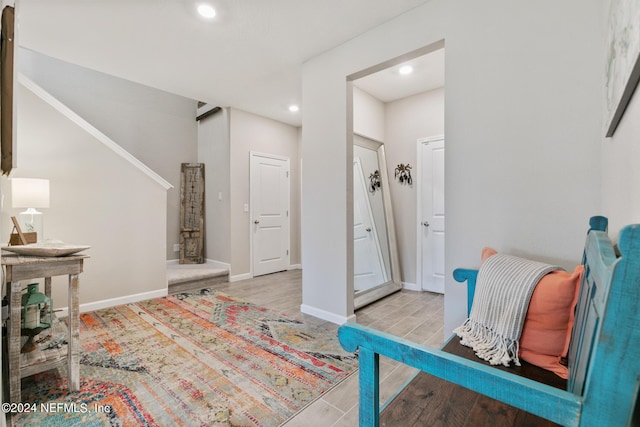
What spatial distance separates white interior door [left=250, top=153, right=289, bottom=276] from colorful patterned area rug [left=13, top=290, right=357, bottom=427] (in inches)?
77.4

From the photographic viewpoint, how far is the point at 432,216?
383 centimetres

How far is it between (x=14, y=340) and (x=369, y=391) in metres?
1.92

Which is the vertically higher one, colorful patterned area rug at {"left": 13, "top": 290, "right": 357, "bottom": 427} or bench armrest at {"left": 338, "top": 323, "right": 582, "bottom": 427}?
bench armrest at {"left": 338, "top": 323, "right": 582, "bottom": 427}

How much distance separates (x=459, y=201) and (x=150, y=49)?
3.19 meters

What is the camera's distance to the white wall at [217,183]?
4.63 meters

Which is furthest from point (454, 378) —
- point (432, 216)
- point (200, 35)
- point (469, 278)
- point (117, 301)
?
point (117, 301)

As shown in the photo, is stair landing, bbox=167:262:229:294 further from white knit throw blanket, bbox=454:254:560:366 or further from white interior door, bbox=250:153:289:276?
white knit throw blanket, bbox=454:254:560:366

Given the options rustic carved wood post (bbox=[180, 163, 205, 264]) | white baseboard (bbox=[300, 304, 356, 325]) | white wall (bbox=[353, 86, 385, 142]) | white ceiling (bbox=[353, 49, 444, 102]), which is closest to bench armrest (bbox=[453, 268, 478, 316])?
white baseboard (bbox=[300, 304, 356, 325])

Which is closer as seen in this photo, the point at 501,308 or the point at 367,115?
the point at 501,308

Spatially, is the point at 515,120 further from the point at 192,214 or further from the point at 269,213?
the point at 192,214

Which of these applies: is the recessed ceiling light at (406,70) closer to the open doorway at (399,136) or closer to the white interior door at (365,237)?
the open doorway at (399,136)

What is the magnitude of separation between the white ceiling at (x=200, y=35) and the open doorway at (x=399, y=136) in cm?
14

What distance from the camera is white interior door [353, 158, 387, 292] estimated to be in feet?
12.3

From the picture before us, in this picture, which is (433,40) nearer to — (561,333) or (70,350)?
(561,333)
